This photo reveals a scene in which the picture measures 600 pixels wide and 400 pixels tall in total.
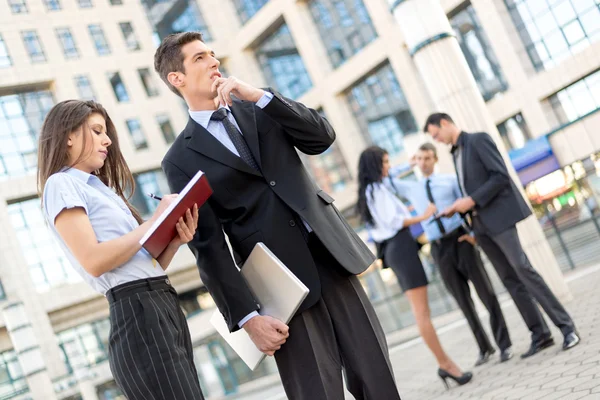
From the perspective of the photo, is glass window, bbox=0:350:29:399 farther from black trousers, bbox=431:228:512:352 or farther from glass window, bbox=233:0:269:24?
black trousers, bbox=431:228:512:352

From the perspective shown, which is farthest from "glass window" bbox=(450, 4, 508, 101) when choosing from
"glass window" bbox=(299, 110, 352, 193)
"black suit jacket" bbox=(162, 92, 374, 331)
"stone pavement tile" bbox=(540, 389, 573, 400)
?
"black suit jacket" bbox=(162, 92, 374, 331)

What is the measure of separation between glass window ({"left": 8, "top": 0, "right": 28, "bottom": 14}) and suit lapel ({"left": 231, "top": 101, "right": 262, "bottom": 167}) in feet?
105

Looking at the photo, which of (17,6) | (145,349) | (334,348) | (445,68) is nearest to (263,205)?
(334,348)

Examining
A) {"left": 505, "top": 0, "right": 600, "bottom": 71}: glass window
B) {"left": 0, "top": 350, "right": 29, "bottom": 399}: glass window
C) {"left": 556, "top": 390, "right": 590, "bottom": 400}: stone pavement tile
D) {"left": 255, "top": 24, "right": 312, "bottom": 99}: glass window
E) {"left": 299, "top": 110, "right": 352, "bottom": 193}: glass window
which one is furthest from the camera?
{"left": 255, "top": 24, "right": 312, "bottom": 99}: glass window

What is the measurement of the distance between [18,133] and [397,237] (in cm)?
2753

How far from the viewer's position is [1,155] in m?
29.6

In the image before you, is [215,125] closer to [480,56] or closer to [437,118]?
[437,118]

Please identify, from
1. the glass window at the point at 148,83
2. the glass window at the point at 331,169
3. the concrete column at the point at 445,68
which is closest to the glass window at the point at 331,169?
the glass window at the point at 331,169

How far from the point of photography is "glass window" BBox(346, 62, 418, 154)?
90.3 feet

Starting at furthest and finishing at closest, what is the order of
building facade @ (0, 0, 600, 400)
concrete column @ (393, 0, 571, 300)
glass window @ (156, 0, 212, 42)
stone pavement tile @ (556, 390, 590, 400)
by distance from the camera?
glass window @ (156, 0, 212, 42)
building facade @ (0, 0, 600, 400)
concrete column @ (393, 0, 571, 300)
stone pavement tile @ (556, 390, 590, 400)

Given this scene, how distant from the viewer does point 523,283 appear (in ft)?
18.2

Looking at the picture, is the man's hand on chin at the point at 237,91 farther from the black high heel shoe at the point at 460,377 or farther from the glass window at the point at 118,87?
the glass window at the point at 118,87

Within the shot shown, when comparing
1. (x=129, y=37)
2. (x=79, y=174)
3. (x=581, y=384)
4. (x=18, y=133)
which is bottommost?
(x=581, y=384)

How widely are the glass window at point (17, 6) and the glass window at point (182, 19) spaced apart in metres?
6.22
